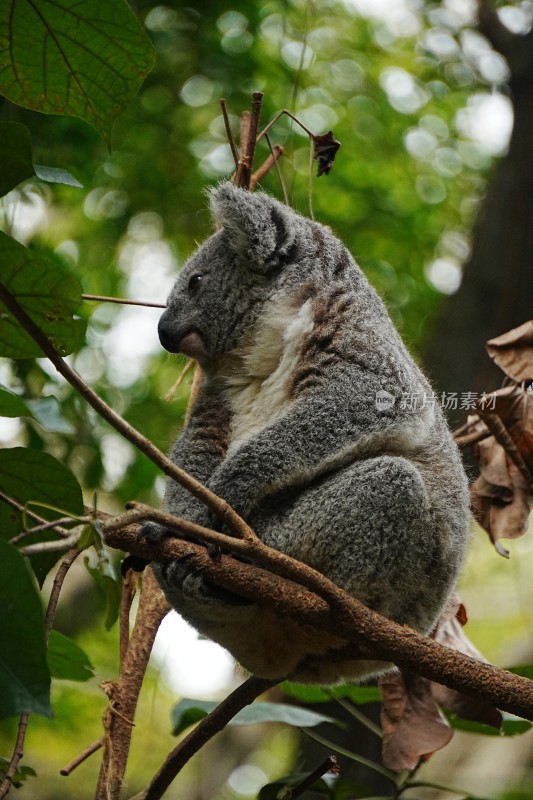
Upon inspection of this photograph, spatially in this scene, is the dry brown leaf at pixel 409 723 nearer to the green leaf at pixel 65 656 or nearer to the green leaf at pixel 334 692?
the green leaf at pixel 334 692

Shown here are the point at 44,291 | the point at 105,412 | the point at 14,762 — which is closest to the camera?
the point at 105,412

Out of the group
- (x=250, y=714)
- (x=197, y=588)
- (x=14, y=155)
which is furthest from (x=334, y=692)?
(x=14, y=155)

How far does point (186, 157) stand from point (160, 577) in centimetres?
611

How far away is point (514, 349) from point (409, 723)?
1.55 meters

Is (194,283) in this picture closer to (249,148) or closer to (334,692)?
(249,148)

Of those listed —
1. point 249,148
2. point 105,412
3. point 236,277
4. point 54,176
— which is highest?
point 249,148

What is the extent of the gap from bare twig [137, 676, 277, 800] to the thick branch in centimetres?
62

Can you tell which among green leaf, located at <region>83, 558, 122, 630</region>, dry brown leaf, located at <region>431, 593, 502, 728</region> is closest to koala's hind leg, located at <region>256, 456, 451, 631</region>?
dry brown leaf, located at <region>431, 593, 502, 728</region>

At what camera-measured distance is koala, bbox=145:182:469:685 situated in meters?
2.95

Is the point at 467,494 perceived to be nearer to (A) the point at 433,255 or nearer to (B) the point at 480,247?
(B) the point at 480,247

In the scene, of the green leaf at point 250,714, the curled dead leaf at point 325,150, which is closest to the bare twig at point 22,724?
the green leaf at point 250,714

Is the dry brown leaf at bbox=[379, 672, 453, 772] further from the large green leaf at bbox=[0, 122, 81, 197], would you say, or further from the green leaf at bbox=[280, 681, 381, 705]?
the large green leaf at bbox=[0, 122, 81, 197]

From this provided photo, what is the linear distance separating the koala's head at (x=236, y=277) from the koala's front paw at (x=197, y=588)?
1073 mm

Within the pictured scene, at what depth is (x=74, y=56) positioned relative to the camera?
2.47 metres
